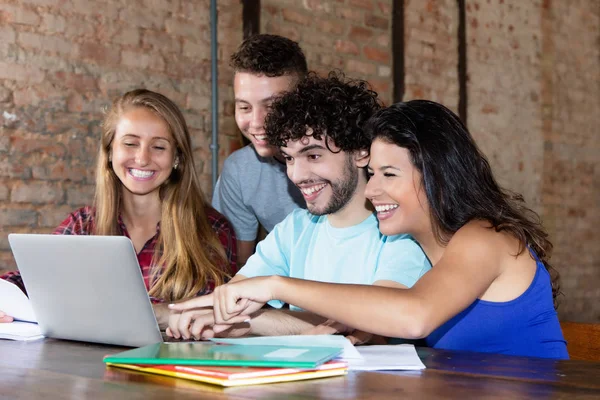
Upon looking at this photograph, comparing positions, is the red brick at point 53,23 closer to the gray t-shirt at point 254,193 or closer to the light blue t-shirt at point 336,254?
the gray t-shirt at point 254,193

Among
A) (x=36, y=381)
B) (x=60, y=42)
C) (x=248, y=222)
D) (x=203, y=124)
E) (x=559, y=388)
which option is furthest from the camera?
(x=203, y=124)

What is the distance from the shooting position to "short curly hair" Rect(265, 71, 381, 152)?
2.20m

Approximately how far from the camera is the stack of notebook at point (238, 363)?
3.94 ft

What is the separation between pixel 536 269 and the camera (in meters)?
1.81

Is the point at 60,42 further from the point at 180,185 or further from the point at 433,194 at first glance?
the point at 433,194

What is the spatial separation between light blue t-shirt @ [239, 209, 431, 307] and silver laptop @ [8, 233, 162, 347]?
23.4 inches

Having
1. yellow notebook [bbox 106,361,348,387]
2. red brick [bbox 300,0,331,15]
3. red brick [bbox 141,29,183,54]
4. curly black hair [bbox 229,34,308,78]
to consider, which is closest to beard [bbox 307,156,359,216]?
curly black hair [bbox 229,34,308,78]

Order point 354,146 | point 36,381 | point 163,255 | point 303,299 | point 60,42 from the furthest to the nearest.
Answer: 1. point 60,42
2. point 163,255
3. point 354,146
4. point 303,299
5. point 36,381

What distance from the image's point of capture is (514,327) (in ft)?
5.86

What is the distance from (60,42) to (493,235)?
8.22 feet

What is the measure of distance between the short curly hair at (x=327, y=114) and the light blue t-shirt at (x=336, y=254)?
0.78 ft

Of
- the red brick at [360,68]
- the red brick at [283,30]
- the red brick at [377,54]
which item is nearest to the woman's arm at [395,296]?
the red brick at [283,30]

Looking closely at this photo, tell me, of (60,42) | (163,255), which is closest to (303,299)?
(163,255)

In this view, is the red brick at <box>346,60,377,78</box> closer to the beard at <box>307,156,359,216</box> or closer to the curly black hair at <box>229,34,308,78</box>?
the curly black hair at <box>229,34,308,78</box>
